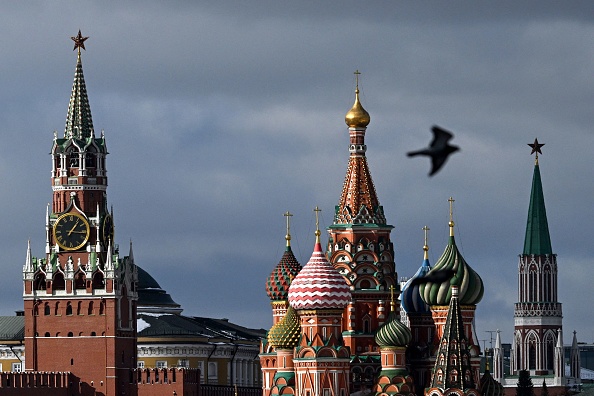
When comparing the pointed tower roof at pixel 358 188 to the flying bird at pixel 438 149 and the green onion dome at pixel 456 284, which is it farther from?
the flying bird at pixel 438 149

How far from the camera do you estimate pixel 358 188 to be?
426 ft

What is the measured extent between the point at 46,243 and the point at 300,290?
26.8 m

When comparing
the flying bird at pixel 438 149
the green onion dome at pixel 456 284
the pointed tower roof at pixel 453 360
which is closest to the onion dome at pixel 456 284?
the green onion dome at pixel 456 284

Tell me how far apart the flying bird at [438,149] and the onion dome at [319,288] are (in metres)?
72.2

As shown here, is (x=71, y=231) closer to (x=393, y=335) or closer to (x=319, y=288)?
(x=319, y=288)

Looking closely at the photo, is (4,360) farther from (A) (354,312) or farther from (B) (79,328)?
(A) (354,312)

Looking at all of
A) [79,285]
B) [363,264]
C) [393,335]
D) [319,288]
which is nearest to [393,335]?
[393,335]

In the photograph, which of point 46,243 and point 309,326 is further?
point 46,243

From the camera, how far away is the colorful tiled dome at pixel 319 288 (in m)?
122

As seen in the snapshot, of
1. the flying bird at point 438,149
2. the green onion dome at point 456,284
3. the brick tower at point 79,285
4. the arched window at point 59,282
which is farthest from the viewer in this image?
the arched window at point 59,282

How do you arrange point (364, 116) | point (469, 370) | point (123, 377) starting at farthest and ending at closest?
1. point (123, 377)
2. point (364, 116)
3. point (469, 370)

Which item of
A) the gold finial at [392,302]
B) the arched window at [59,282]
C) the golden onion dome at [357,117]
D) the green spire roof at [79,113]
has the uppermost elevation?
the green spire roof at [79,113]

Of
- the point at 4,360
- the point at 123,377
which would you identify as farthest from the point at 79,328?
the point at 4,360

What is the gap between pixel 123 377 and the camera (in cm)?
14338
